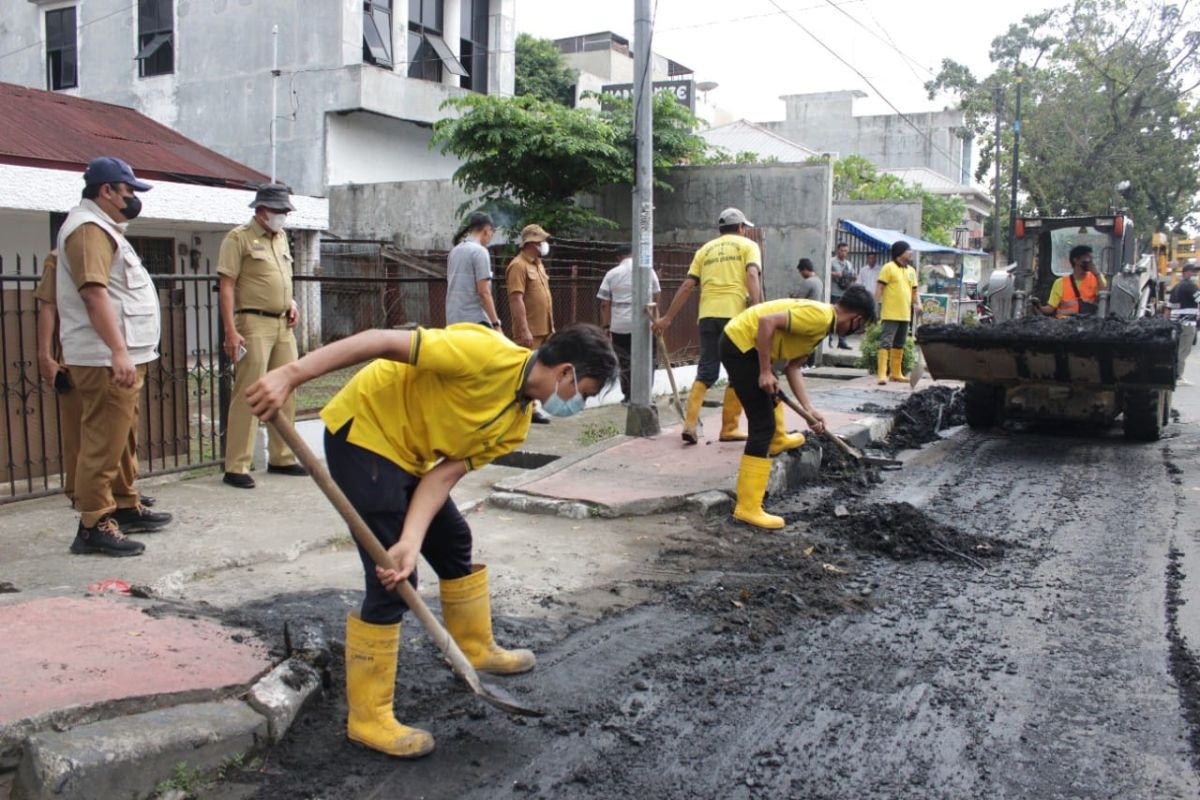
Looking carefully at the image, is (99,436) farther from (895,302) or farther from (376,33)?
(376,33)

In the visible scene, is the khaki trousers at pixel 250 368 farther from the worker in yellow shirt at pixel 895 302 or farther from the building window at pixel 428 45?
the building window at pixel 428 45

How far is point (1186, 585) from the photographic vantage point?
5105 mm

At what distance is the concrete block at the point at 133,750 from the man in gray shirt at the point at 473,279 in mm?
5436

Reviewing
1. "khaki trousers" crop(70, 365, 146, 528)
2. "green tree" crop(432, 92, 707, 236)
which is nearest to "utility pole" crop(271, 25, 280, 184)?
"green tree" crop(432, 92, 707, 236)

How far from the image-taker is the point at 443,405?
320 centimetres

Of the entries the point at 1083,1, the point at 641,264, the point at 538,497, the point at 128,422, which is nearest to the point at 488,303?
the point at 641,264

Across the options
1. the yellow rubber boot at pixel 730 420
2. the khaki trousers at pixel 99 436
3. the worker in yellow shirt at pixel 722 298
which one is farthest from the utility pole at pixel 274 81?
the khaki trousers at pixel 99 436

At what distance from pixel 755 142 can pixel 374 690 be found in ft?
139

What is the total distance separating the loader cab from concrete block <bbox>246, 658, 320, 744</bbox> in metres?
11.4

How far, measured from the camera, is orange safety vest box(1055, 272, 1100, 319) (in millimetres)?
11133

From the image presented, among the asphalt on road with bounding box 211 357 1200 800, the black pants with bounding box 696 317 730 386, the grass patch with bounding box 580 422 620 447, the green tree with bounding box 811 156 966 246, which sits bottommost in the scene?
the asphalt on road with bounding box 211 357 1200 800

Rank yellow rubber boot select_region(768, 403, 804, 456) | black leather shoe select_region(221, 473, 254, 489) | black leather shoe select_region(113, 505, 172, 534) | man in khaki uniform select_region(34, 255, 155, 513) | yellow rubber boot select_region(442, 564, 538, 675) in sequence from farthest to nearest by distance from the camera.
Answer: yellow rubber boot select_region(768, 403, 804, 456)
black leather shoe select_region(221, 473, 254, 489)
black leather shoe select_region(113, 505, 172, 534)
man in khaki uniform select_region(34, 255, 155, 513)
yellow rubber boot select_region(442, 564, 538, 675)

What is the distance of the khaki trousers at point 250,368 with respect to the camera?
6.28m

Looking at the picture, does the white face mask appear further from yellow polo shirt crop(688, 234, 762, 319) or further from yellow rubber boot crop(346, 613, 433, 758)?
yellow rubber boot crop(346, 613, 433, 758)
